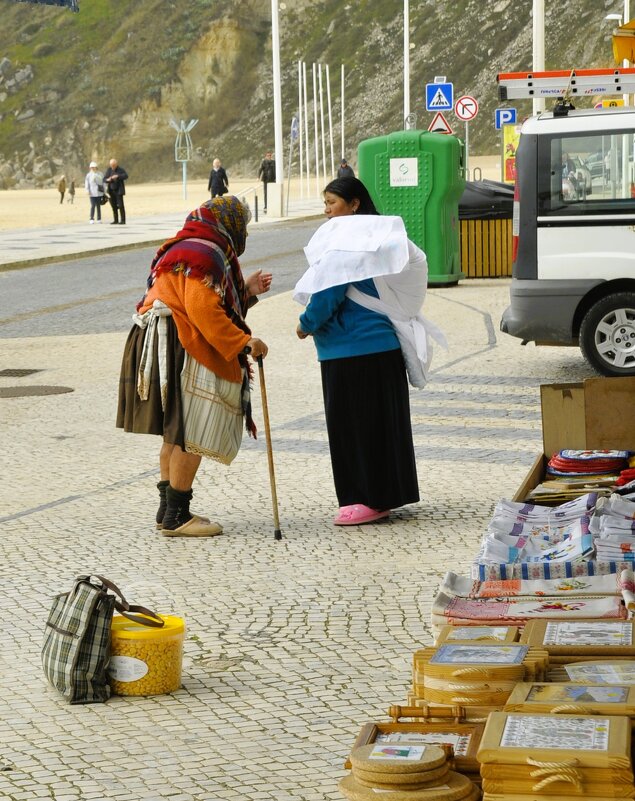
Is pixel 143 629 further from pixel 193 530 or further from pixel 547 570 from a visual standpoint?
pixel 193 530

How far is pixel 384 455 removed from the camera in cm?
741

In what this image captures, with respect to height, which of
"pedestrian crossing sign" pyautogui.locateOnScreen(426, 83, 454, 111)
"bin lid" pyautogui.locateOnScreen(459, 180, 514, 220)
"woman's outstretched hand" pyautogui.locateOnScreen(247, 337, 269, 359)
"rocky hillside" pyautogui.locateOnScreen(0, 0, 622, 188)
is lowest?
"woman's outstretched hand" pyautogui.locateOnScreen(247, 337, 269, 359)

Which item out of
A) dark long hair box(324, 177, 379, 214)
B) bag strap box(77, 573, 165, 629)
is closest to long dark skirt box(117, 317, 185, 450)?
dark long hair box(324, 177, 379, 214)

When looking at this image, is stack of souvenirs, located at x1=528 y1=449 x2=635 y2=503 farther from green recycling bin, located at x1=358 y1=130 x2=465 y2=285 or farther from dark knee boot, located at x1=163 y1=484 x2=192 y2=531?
green recycling bin, located at x1=358 y1=130 x2=465 y2=285

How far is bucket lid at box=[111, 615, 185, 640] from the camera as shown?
16.5 ft

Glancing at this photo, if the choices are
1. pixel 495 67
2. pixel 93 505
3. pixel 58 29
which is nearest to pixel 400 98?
pixel 495 67

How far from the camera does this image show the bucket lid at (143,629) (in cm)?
502

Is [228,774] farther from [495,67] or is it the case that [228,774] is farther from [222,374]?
[495,67]

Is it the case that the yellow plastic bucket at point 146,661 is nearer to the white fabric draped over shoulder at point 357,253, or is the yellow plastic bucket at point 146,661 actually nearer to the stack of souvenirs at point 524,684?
the stack of souvenirs at point 524,684

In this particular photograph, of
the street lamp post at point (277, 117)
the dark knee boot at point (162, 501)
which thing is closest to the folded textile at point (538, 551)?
the dark knee boot at point (162, 501)

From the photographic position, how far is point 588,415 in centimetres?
664

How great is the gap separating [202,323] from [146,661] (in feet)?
7.58

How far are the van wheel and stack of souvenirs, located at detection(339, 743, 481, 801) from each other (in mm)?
8726

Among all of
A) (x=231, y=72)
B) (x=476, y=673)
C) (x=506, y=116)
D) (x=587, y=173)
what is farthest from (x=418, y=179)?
(x=231, y=72)
